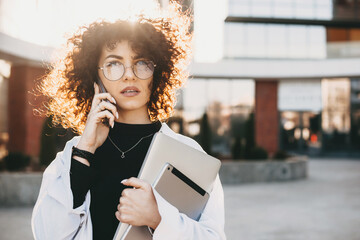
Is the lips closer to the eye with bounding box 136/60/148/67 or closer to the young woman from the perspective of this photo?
the young woman

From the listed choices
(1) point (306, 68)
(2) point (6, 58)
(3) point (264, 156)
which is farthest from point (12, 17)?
(1) point (306, 68)

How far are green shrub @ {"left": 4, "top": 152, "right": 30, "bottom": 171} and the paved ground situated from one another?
192cm

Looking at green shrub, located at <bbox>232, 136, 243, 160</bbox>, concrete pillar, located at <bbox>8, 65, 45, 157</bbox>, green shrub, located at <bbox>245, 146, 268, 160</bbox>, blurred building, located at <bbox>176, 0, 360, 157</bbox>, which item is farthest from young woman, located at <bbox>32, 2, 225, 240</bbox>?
blurred building, located at <bbox>176, 0, 360, 157</bbox>

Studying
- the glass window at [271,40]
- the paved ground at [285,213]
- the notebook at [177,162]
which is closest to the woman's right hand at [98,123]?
the notebook at [177,162]

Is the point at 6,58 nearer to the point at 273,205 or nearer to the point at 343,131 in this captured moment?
the point at 273,205

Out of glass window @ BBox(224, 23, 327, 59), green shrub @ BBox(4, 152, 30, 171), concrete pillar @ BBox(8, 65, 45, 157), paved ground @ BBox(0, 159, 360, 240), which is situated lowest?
paved ground @ BBox(0, 159, 360, 240)

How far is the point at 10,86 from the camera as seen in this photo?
1509 centimetres

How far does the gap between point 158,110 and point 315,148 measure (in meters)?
23.0

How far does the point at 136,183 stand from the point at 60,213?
33 cm

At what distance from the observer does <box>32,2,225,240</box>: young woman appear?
4.40 ft

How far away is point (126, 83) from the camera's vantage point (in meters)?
1.59

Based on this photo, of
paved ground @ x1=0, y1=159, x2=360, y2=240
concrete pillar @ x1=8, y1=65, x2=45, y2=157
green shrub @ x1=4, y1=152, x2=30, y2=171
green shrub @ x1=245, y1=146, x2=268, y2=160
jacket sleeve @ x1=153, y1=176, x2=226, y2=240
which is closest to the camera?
jacket sleeve @ x1=153, y1=176, x2=226, y2=240

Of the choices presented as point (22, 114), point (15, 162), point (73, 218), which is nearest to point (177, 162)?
point (73, 218)

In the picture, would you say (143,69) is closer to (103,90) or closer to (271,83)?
(103,90)
